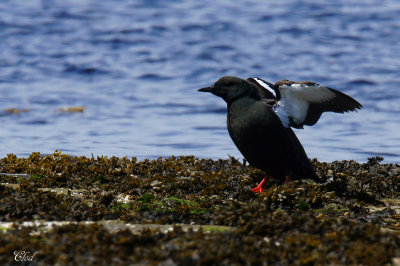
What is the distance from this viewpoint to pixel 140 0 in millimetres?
31469

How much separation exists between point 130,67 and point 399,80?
902 centimetres

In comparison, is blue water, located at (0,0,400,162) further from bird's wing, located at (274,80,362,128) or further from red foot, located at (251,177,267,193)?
red foot, located at (251,177,267,193)

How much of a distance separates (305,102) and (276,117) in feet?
1.80

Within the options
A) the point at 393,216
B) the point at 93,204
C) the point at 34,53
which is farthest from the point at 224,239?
the point at 34,53

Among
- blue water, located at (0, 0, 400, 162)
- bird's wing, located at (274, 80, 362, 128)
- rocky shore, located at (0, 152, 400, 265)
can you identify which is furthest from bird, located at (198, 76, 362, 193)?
blue water, located at (0, 0, 400, 162)

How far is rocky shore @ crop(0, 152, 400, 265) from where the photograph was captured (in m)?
4.91

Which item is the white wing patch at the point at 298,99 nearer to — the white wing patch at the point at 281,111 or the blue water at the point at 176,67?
the white wing patch at the point at 281,111

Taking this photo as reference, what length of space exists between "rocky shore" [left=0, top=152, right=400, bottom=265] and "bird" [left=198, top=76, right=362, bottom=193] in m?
0.34

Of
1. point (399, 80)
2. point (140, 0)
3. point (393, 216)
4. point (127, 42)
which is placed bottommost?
point (393, 216)

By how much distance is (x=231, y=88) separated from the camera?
8.55 m

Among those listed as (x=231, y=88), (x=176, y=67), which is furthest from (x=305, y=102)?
(x=176, y=67)

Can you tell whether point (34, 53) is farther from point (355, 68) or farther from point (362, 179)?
point (362, 179)

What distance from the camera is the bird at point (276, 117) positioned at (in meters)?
8.18

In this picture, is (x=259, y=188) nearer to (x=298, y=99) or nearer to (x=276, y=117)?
(x=276, y=117)
